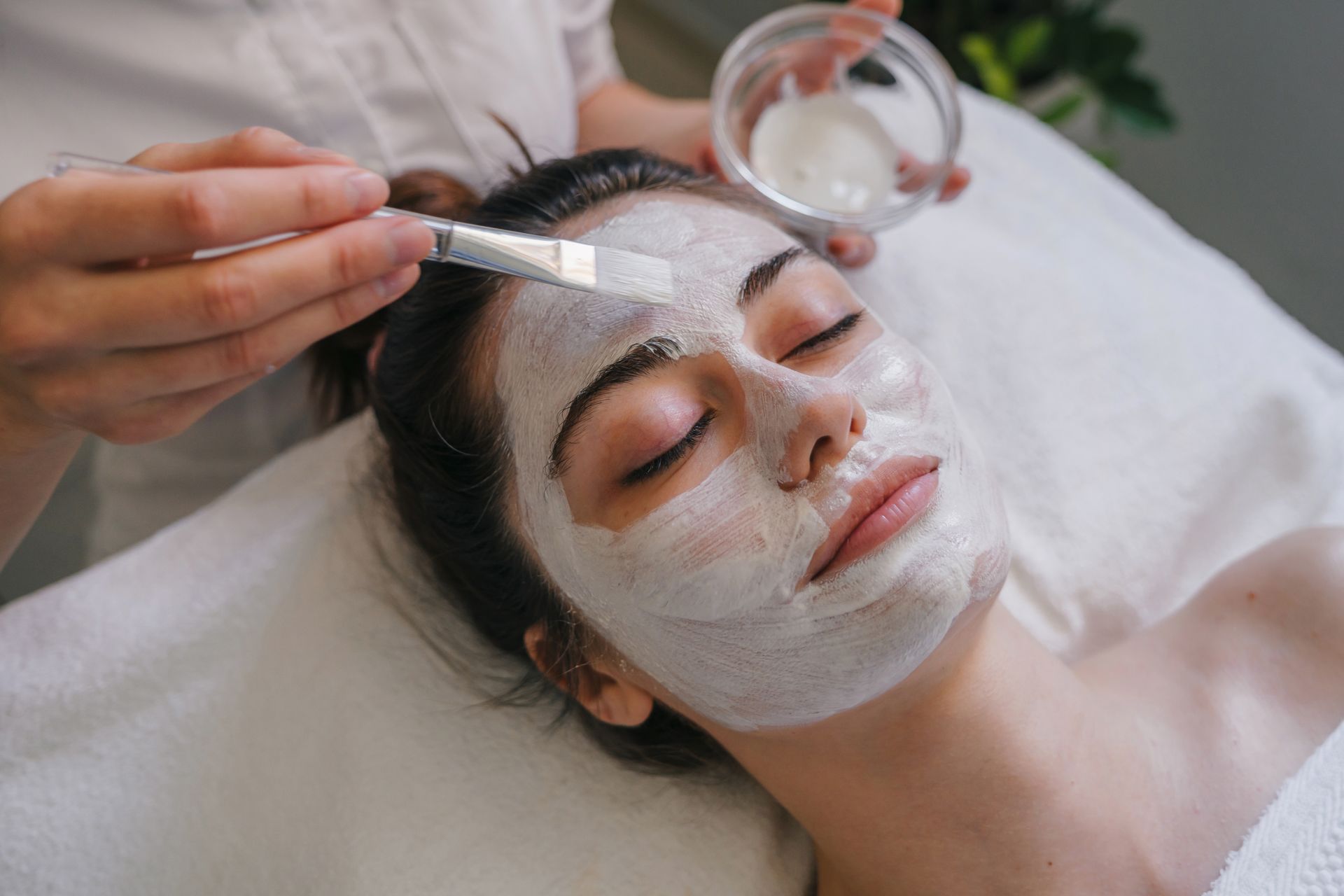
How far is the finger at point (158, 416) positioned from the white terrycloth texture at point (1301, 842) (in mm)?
927

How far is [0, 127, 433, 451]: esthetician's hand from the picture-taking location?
0.55 meters

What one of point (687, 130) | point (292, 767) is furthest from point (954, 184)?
point (292, 767)

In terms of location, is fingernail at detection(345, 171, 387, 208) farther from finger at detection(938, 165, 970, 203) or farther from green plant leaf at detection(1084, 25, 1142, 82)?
green plant leaf at detection(1084, 25, 1142, 82)

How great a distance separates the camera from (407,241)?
0.60 meters

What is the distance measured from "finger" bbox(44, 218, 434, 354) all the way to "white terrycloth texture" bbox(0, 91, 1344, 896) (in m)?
0.53

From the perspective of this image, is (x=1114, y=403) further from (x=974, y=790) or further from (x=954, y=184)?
(x=974, y=790)

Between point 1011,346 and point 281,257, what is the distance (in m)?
0.97

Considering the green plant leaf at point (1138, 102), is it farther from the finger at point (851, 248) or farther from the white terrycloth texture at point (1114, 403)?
the finger at point (851, 248)

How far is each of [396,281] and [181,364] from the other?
147 mm

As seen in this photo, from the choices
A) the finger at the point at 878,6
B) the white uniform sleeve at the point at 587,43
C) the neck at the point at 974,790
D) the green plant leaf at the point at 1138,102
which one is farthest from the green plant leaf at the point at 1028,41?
the neck at the point at 974,790

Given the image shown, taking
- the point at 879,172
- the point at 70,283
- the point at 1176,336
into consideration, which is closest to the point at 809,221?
the point at 879,172

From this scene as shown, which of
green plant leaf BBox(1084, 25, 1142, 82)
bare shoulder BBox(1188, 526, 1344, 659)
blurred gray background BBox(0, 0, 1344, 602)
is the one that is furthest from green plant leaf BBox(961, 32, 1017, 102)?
bare shoulder BBox(1188, 526, 1344, 659)

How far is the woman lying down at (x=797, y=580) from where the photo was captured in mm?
720

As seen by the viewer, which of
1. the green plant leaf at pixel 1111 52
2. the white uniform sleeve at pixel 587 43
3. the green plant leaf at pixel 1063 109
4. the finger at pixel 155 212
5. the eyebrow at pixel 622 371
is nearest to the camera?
the finger at pixel 155 212
